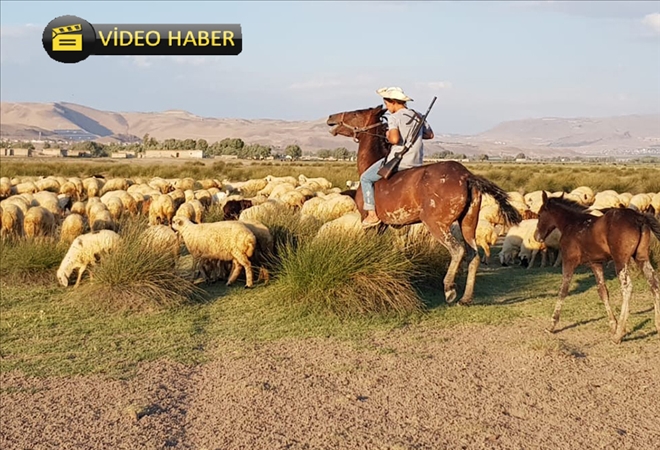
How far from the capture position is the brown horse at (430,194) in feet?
29.3

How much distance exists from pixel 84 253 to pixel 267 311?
137 inches

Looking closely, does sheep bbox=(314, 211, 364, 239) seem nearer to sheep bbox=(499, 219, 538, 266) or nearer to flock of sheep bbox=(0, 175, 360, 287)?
flock of sheep bbox=(0, 175, 360, 287)

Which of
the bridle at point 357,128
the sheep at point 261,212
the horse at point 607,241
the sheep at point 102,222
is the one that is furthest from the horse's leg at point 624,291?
the sheep at point 102,222

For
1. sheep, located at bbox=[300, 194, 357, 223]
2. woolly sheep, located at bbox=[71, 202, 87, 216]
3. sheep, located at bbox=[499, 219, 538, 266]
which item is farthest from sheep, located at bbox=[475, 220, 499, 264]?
woolly sheep, located at bbox=[71, 202, 87, 216]

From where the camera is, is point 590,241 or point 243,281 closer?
point 590,241

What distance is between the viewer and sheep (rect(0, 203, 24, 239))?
15.0 m

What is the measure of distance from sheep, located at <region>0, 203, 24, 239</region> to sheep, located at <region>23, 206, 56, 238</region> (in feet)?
0.75

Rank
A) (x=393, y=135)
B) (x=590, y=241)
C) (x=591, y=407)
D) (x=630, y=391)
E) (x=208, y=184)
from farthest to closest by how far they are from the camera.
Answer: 1. (x=208, y=184)
2. (x=393, y=135)
3. (x=590, y=241)
4. (x=630, y=391)
5. (x=591, y=407)

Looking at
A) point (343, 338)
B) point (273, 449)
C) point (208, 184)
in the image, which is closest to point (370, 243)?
point (343, 338)

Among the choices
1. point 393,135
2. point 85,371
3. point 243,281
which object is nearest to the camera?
point 85,371

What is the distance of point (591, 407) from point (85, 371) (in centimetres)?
478

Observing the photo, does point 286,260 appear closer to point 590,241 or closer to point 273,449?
point 590,241

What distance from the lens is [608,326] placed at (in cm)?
879

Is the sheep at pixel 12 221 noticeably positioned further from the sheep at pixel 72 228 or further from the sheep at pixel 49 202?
the sheep at pixel 49 202
